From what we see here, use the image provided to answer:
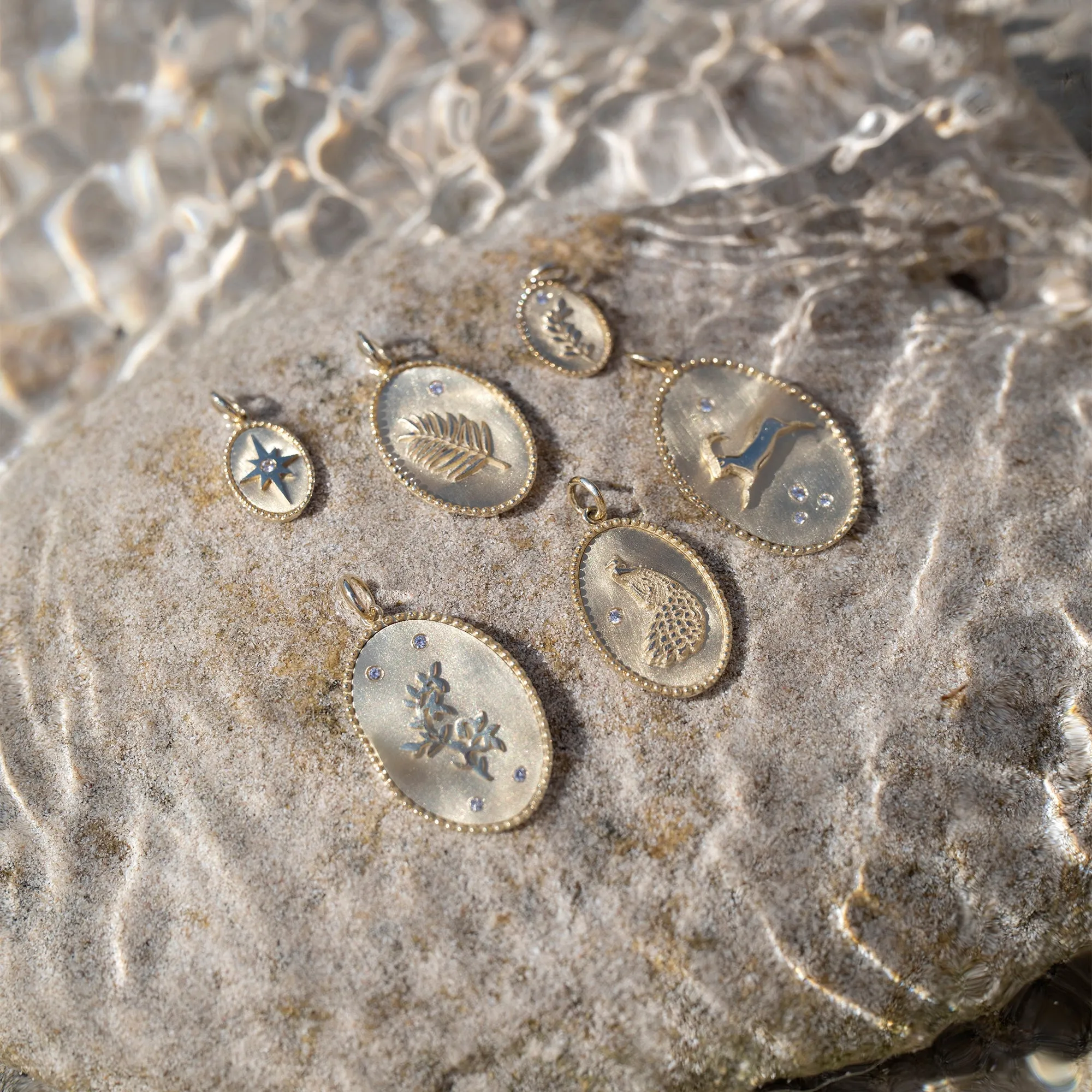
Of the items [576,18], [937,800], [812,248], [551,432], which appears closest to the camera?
[937,800]

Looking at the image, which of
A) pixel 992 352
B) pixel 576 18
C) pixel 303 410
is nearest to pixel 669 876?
pixel 303 410

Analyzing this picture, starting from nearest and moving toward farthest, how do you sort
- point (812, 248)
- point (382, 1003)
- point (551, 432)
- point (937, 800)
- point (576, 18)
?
point (382, 1003)
point (937, 800)
point (551, 432)
point (812, 248)
point (576, 18)

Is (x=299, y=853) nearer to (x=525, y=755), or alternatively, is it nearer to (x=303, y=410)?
(x=525, y=755)

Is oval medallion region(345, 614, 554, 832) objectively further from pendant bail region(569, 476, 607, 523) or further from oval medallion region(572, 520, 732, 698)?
pendant bail region(569, 476, 607, 523)

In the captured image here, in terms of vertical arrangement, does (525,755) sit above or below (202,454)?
below

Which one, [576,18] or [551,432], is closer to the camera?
[551,432]

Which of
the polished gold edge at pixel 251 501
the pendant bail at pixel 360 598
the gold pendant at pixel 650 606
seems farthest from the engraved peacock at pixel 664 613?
the polished gold edge at pixel 251 501

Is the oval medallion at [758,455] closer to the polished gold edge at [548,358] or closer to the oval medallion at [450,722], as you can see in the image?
the polished gold edge at [548,358]
